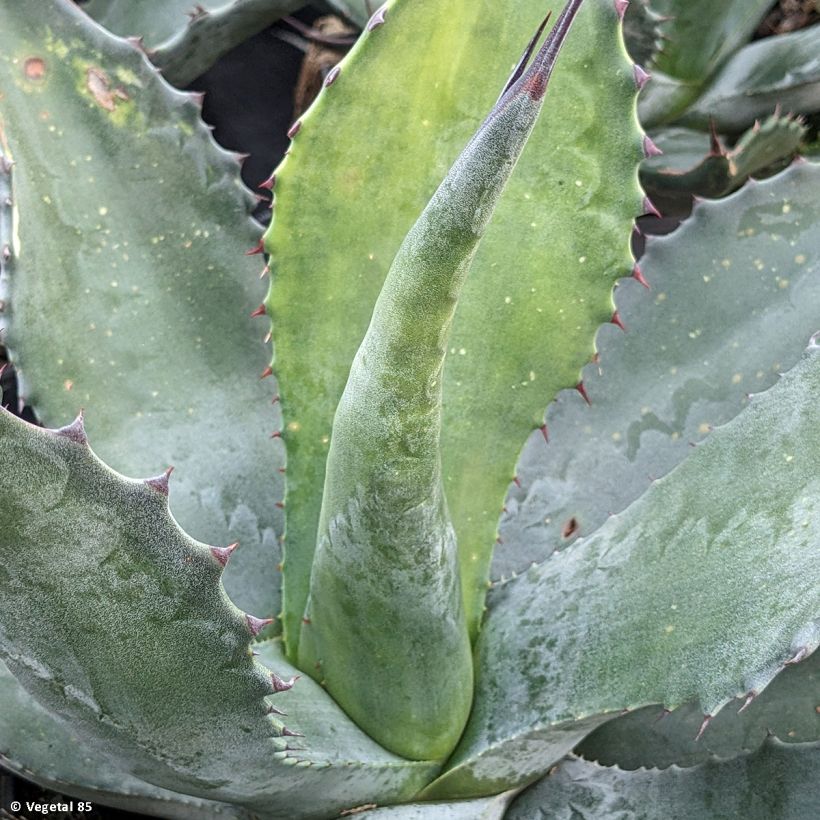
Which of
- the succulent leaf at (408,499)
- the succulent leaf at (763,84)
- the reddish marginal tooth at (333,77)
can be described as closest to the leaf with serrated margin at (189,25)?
the reddish marginal tooth at (333,77)

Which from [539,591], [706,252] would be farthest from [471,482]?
[706,252]

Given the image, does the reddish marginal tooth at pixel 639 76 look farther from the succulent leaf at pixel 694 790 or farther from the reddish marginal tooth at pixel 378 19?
the succulent leaf at pixel 694 790

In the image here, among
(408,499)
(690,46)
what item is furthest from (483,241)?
(690,46)

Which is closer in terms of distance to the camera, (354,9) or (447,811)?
(447,811)

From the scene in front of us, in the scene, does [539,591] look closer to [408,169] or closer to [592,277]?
[592,277]

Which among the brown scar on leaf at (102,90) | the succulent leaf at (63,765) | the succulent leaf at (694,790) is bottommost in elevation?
the succulent leaf at (63,765)

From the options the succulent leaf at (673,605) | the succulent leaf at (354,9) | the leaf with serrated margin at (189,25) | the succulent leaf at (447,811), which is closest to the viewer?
the succulent leaf at (673,605)

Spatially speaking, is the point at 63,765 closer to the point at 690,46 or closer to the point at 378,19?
the point at 378,19
